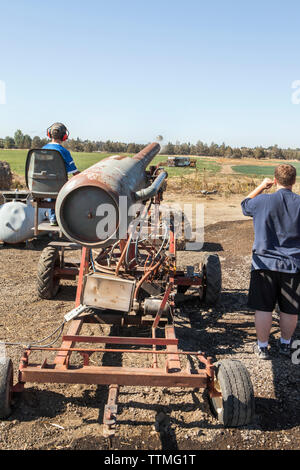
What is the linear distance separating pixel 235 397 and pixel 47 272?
367 cm

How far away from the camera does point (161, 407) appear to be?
3697 millimetres

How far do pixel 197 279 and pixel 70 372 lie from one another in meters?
3.11

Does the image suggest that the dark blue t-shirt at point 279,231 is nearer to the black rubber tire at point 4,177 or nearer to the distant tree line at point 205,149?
the black rubber tire at point 4,177

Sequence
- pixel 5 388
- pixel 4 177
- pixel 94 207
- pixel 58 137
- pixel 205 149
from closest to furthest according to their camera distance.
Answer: pixel 94 207
pixel 5 388
pixel 58 137
pixel 4 177
pixel 205 149

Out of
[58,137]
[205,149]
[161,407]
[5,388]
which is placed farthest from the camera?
[205,149]

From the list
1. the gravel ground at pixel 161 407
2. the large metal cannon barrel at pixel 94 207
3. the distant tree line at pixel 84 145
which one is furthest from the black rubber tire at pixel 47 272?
the distant tree line at pixel 84 145

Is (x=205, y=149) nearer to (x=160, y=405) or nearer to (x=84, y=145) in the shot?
(x=84, y=145)

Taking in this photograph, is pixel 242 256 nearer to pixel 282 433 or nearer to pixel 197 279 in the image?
pixel 197 279

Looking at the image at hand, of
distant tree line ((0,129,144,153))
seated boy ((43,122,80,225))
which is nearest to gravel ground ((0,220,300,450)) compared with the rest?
seated boy ((43,122,80,225))

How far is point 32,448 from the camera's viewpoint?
313 cm

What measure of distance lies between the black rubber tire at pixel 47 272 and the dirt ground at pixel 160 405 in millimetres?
233

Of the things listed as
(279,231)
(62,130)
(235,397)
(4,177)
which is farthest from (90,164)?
(235,397)
